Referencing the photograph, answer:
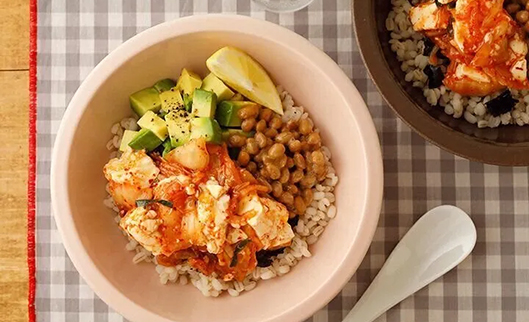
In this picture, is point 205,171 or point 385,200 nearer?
point 205,171

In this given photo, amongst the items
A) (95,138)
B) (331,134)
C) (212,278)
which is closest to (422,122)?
(331,134)

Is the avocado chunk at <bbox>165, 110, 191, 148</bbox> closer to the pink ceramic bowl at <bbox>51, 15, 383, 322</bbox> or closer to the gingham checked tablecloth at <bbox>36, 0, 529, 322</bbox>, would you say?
the pink ceramic bowl at <bbox>51, 15, 383, 322</bbox>

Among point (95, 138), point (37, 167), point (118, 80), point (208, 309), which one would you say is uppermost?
point (118, 80)

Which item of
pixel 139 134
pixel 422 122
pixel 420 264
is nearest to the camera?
pixel 422 122

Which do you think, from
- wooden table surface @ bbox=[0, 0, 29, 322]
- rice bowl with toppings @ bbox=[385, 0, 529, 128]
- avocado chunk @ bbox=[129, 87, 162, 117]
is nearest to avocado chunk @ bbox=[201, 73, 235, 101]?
avocado chunk @ bbox=[129, 87, 162, 117]

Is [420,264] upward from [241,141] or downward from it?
downward

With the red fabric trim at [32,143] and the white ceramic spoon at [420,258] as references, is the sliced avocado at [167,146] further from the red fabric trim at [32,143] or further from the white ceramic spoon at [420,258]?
the white ceramic spoon at [420,258]

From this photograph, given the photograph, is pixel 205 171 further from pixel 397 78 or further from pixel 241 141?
pixel 397 78

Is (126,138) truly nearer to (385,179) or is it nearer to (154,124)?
(154,124)
